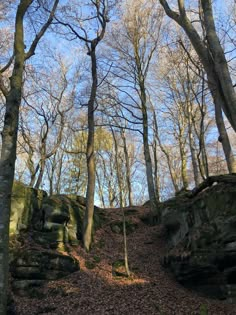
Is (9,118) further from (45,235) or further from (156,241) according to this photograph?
(156,241)

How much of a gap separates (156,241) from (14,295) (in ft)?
20.0

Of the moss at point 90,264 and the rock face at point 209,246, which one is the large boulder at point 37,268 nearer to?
the moss at point 90,264

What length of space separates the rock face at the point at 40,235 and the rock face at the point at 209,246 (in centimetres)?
340

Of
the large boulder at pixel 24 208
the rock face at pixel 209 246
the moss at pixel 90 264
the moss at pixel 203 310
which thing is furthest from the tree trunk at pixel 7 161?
the large boulder at pixel 24 208

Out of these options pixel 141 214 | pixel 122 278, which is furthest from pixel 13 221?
pixel 141 214

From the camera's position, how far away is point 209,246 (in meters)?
8.69

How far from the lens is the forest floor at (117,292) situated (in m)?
7.86

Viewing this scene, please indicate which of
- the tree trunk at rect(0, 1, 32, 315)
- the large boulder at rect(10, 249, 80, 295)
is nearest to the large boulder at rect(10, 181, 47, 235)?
the large boulder at rect(10, 249, 80, 295)

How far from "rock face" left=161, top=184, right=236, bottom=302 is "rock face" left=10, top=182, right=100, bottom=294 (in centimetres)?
340

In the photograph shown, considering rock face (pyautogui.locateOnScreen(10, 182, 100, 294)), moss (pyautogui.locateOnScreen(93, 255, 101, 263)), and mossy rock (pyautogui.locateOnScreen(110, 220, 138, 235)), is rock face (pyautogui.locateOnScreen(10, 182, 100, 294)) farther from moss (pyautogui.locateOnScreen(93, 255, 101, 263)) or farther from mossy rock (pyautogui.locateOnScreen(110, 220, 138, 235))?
moss (pyautogui.locateOnScreen(93, 255, 101, 263))

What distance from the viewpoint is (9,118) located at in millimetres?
6578

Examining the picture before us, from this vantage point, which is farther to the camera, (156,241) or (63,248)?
(156,241)

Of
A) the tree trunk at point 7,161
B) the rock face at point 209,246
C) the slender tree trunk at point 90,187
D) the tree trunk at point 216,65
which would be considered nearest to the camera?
the tree trunk at point 7,161

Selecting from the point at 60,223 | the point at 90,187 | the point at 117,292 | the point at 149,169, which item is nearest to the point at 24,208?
the point at 60,223
